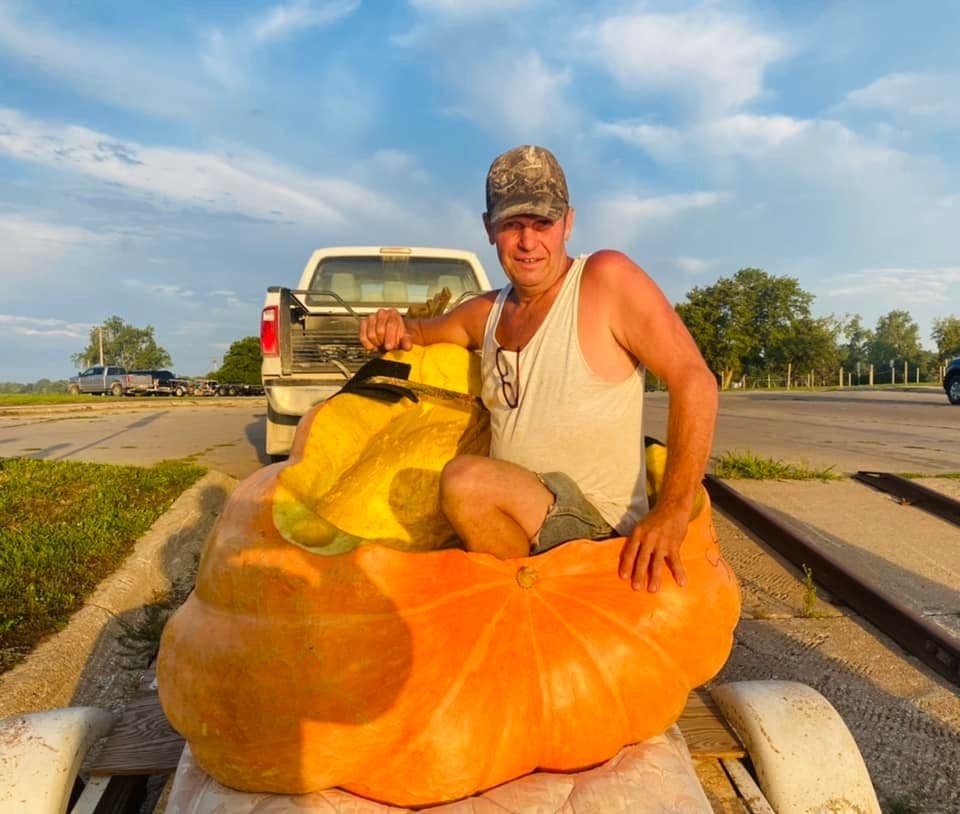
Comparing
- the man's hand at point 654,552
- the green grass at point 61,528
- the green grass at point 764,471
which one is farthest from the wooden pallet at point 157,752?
the green grass at point 764,471

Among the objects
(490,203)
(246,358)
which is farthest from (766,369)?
(490,203)

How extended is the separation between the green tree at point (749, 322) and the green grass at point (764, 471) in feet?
212

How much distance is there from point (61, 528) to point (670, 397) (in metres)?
4.73

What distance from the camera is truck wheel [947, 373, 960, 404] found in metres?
18.7

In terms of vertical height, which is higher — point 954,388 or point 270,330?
point 270,330

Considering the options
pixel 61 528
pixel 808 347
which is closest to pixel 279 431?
pixel 61 528

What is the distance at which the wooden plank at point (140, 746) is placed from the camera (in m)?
2.11

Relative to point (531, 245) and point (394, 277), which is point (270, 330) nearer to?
point (394, 277)

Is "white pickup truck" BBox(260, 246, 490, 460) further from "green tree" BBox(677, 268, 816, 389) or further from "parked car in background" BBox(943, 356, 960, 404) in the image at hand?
"green tree" BBox(677, 268, 816, 389)

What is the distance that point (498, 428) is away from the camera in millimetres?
2471

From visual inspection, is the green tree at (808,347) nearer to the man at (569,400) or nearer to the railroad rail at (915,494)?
the railroad rail at (915,494)

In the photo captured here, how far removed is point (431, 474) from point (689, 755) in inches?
53.7

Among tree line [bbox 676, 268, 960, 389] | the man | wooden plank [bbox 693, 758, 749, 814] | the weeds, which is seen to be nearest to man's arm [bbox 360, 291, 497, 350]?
the man

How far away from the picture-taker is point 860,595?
4023mm
